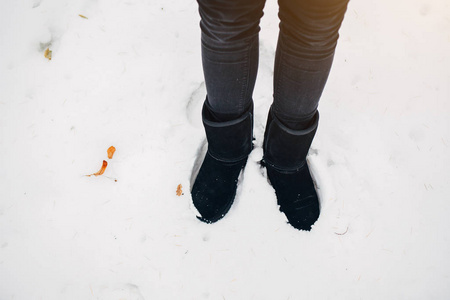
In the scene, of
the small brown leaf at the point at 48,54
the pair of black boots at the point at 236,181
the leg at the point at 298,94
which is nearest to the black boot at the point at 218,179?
the pair of black boots at the point at 236,181

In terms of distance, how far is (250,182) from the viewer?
1.21m

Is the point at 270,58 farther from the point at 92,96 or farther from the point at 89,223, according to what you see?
the point at 89,223

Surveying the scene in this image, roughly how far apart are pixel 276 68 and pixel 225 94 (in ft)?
0.51

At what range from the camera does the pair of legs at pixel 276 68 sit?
637mm

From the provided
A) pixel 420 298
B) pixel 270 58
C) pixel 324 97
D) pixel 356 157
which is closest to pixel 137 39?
pixel 270 58

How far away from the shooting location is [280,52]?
778 millimetres

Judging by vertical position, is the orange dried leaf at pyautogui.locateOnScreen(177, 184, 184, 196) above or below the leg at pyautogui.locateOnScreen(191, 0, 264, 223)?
below

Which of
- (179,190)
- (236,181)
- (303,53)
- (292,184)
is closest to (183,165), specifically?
(179,190)

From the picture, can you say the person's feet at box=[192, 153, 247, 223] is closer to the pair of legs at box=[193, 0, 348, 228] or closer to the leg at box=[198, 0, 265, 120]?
the pair of legs at box=[193, 0, 348, 228]

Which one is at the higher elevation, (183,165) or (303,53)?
(303,53)

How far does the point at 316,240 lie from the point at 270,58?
836 mm

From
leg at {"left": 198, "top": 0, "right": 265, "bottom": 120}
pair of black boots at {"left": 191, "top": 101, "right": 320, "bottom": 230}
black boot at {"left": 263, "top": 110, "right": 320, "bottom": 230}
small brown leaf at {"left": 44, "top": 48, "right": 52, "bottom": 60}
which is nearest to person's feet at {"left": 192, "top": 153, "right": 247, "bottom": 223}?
pair of black boots at {"left": 191, "top": 101, "right": 320, "bottom": 230}

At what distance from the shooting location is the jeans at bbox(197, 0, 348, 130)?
629 mm

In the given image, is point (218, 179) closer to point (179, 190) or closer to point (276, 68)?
point (179, 190)
